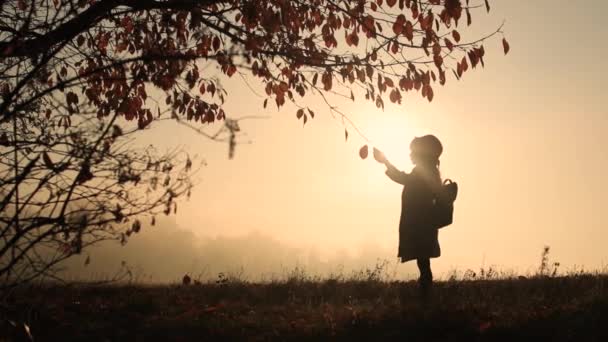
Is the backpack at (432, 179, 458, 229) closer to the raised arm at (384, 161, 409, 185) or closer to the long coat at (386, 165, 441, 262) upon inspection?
the long coat at (386, 165, 441, 262)

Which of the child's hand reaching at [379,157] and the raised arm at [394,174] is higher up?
the child's hand reaching at [379,157]

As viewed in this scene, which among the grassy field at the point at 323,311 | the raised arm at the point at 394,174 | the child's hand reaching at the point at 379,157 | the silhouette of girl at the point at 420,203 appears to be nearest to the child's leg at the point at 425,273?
the silhouette of girl at the point at 420,203

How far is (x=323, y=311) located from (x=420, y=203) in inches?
81.6

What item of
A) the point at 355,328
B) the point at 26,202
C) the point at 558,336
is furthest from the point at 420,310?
the point at 26,202

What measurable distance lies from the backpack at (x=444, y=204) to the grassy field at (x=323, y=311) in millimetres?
1117

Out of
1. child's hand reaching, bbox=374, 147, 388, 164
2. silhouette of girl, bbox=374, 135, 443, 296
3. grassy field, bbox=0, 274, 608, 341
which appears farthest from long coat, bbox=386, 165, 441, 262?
grassy field, bbox=0, 274, 608, 341

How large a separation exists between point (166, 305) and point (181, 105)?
10.8 ft

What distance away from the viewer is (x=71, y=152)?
426 cm

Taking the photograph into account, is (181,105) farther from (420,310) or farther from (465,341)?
(465,341)

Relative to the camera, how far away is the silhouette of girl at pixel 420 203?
804 cm

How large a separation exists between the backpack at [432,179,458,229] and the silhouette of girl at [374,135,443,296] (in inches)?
2.9

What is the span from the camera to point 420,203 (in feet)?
26.6

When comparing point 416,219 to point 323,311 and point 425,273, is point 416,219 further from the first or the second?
point 323,311

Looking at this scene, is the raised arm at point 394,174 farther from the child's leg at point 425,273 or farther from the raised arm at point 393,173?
the child's leg at point 425,273
